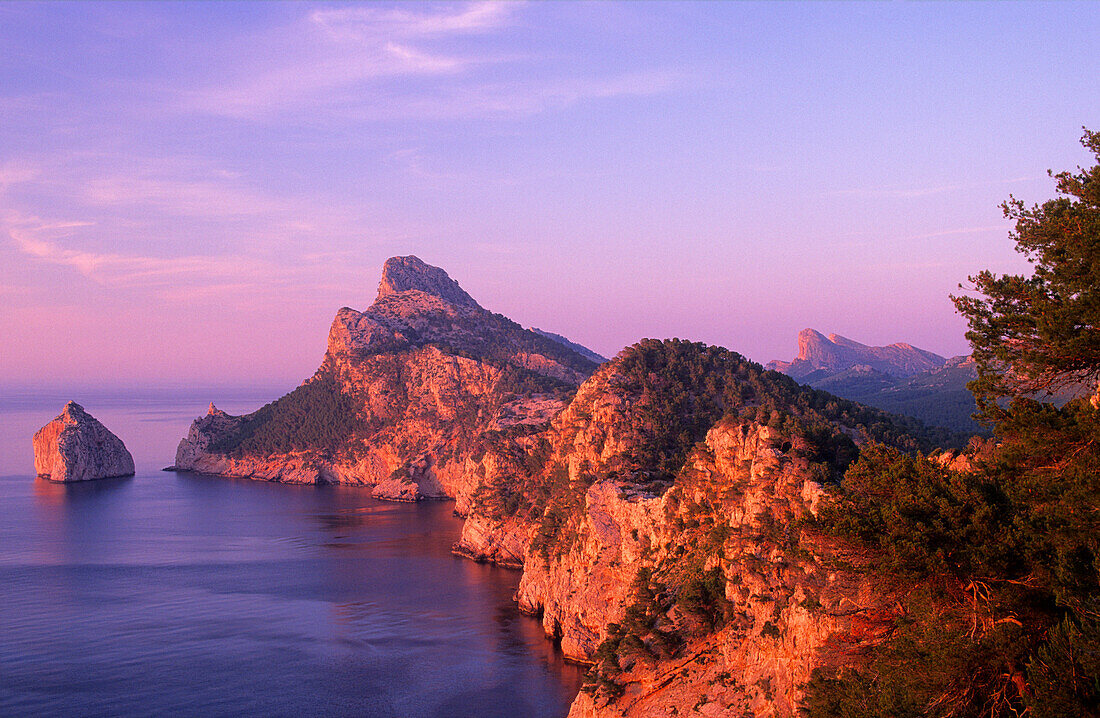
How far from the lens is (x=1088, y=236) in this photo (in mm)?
18625

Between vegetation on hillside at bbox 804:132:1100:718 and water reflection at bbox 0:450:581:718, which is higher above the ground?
vegetation on hillside at bbox 804:132:1100:718

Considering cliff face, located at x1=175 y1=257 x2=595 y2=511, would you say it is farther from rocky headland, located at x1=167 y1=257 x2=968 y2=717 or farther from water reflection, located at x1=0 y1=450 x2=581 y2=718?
water reflection, located at x1=0 y1=450 x2=581 y2=718

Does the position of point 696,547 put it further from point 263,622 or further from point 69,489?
point 69,489

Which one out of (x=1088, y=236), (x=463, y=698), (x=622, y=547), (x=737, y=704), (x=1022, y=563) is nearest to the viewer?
(x=1088, y=236)

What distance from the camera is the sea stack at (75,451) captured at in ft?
594

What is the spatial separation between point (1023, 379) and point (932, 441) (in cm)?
6625

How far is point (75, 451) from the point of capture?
182 meters

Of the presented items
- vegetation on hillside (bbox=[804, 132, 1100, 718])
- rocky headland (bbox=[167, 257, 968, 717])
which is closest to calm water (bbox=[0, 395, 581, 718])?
rocky headland (bbox=[167, 257, 968, 717])

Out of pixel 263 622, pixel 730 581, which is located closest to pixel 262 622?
pixel 263 622

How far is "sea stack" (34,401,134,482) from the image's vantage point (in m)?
181

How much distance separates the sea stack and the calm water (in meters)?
51.9

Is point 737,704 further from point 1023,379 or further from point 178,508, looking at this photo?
point 178,508

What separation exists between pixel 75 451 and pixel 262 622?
134 m

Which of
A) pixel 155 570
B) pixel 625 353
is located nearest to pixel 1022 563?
pixel 625 353
